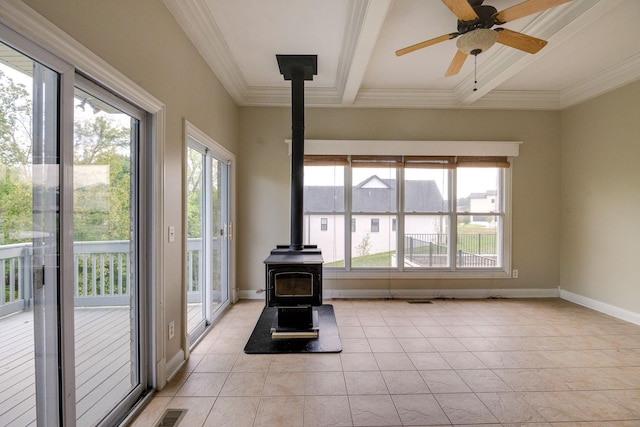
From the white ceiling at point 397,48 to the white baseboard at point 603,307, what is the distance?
2.69 m

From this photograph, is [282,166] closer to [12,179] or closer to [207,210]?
[207,210]

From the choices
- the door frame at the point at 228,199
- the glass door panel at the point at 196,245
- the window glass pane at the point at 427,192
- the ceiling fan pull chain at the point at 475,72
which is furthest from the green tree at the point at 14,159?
the window glass pane at the point at 427,192

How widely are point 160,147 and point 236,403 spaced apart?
1833 millimetres

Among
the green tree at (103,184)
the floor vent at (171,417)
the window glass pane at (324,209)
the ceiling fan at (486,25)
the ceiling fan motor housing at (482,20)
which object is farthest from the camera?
the window glass pane at (324,209)

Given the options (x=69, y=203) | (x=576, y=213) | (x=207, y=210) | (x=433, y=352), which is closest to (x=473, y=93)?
(x=576, y=213)

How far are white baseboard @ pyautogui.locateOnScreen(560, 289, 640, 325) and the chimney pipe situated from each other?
3890mm

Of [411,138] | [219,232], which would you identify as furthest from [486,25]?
[219,232]

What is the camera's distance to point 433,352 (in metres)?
2.77

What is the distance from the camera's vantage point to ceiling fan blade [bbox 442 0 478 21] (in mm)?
2019

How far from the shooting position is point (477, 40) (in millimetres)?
2363

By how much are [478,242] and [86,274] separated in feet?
15.2

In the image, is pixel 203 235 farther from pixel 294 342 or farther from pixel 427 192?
pixel 427 192

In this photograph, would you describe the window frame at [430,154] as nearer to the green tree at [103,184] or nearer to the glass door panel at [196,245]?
the glass door panel at [196,245]

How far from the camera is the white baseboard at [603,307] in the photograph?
3507mm
